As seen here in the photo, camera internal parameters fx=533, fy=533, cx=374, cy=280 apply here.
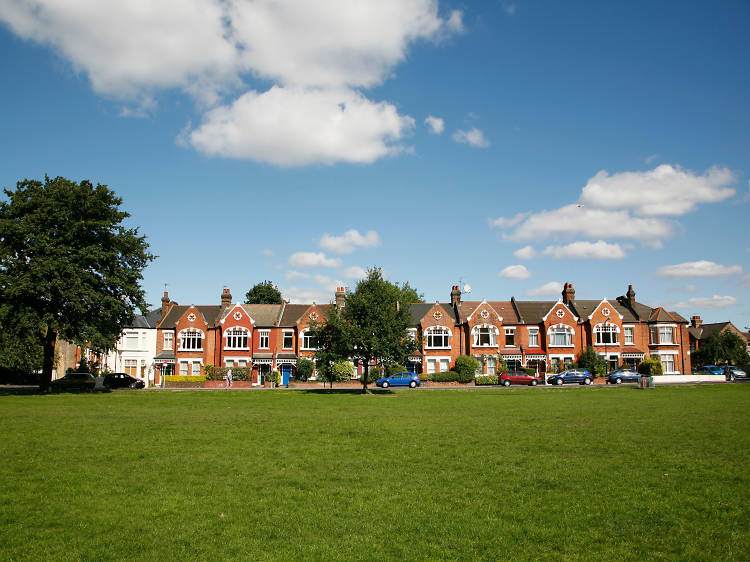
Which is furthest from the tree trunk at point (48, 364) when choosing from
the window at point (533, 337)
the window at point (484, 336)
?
the window at point (533, 337)

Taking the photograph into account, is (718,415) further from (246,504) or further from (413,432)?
(246,504)

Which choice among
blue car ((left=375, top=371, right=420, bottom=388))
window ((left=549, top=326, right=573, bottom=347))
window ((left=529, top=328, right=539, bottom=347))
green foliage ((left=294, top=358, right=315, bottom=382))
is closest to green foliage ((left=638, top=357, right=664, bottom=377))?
window ((left=549, top=326, right=573, bottom=347))

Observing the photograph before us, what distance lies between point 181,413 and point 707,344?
8164 cm

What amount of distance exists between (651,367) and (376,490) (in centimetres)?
5935

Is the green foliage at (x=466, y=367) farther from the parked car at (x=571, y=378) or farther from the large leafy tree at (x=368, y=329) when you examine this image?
the large leafy tree at (x=368, y=329)

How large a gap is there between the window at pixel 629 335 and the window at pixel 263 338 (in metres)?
44.3

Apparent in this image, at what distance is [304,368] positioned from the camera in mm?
60719

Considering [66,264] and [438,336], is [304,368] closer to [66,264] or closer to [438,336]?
[438,336]

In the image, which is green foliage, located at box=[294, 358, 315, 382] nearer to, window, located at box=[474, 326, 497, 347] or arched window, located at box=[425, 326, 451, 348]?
arched window, located at box=[425, 326, 451, 348]

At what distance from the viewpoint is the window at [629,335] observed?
219ft

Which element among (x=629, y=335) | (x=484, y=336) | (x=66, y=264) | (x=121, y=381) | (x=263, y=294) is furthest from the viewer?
(x=263, y=294)

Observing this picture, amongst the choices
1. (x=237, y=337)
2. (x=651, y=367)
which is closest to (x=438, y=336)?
(x=237, y=337)

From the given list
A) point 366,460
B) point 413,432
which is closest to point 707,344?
point 413,432

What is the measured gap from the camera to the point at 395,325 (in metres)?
45.5
